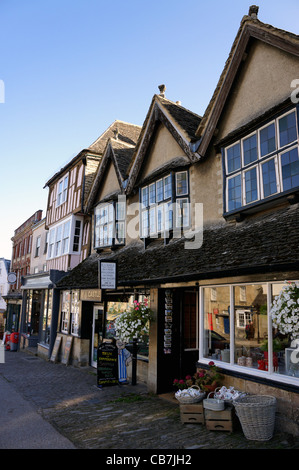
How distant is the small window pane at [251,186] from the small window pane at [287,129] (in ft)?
3.35

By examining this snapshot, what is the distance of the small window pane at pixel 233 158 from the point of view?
8977 millimetres

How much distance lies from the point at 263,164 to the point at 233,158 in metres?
1.12

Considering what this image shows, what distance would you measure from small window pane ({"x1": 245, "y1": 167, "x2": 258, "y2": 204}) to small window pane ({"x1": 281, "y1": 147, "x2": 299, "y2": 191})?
0.85 m

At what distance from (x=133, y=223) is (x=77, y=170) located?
25.1ft

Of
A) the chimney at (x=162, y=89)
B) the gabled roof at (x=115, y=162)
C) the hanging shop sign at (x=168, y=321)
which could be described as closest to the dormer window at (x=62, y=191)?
the gabled roof at (x=115, y=162)

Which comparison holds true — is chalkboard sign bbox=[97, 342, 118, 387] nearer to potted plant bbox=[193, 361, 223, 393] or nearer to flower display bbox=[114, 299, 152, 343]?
flower display bbox=[114, 299, 152, 343]

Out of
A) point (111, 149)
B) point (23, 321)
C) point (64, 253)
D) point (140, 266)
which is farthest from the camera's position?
point (23, 321)

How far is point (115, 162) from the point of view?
14742 millimetres

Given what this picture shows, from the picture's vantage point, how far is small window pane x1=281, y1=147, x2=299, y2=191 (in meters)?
7.34

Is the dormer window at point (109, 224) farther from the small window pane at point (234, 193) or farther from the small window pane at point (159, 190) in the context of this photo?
the small window pane at point (234, 193)

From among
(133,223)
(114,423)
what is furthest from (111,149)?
(114,423)
